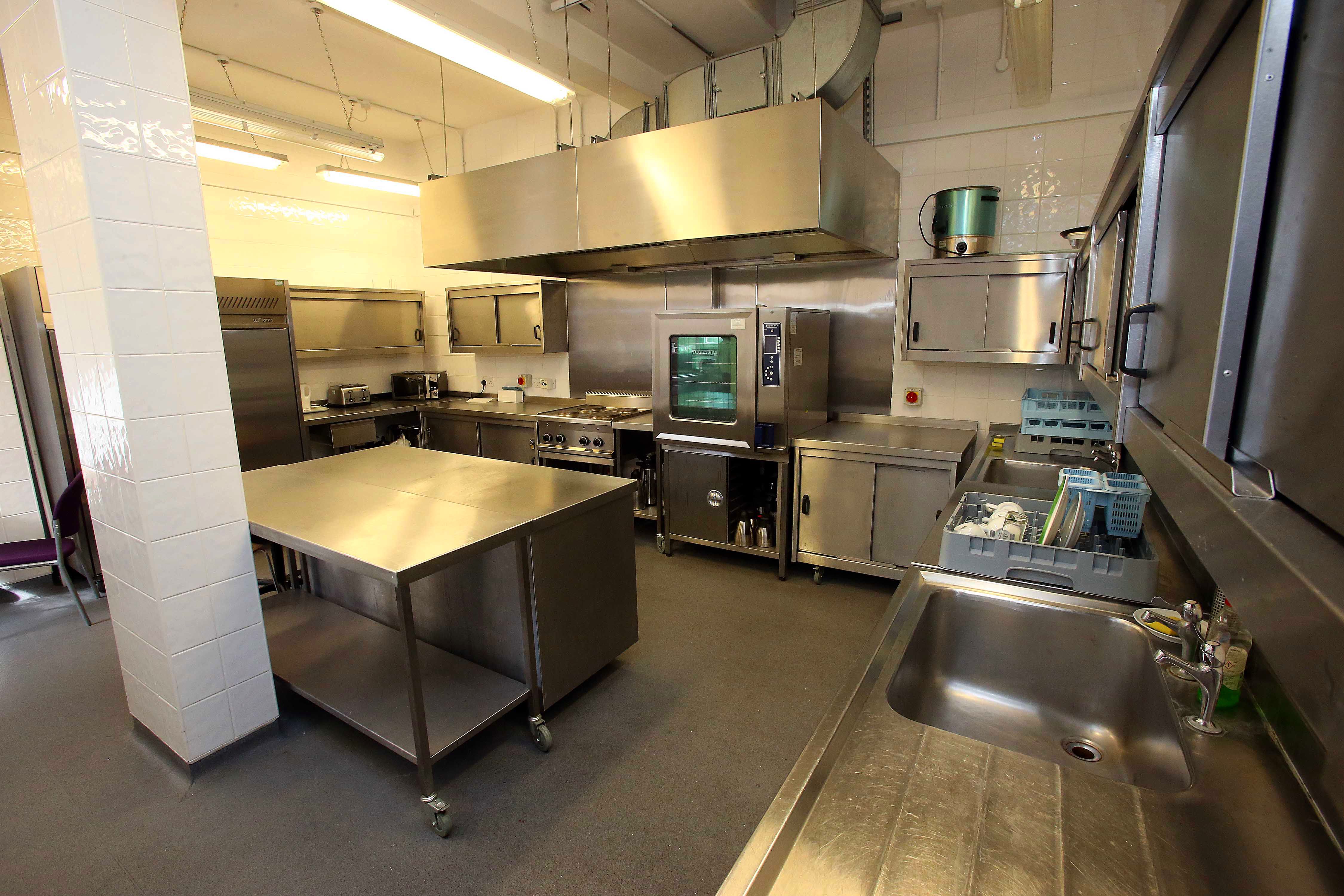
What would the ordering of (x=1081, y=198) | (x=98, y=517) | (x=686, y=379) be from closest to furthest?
1. (x=98, y=517)
2. (x=1081, y=198)
3. (x=686, y=379)

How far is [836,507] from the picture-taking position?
3.41 m

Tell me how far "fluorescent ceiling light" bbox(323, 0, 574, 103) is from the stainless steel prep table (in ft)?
5.42

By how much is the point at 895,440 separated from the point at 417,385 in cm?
421

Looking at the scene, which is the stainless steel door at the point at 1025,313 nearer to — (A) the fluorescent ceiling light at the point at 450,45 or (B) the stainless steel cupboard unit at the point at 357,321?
(A) the fluorescent ceiling light at the point at 450,45

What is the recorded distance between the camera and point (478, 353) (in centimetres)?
543

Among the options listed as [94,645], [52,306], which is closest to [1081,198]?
[52,306]

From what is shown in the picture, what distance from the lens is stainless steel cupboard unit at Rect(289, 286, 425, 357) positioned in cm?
488

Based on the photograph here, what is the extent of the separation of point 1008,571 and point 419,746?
1.70m

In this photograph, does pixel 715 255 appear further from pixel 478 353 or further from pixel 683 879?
pixel 683 879

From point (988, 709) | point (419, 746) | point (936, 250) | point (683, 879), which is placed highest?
point (936, 250)

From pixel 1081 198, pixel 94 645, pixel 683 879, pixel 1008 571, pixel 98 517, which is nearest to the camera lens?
pixel 1008 571

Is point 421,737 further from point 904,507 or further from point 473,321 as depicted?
point 473,321

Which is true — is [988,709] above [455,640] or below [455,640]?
above

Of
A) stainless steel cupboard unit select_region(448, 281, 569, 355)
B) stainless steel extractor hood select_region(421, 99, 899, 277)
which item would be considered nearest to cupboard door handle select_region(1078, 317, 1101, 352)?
stainless steel extractor hood select_region(421, 99, 899, 277)
